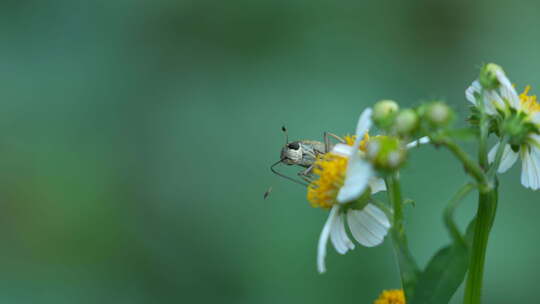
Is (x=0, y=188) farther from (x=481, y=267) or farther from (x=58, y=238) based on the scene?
(x=481, y=267)

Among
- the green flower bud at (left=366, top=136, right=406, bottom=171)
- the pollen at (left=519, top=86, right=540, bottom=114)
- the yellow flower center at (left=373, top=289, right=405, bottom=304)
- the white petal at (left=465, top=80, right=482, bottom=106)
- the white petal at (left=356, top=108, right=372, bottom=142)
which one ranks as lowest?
the yellow flower center at (left=373, top=289, right=405, bottom=304)

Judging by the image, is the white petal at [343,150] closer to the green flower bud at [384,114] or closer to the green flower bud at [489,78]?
the green flower bud at [384,114]

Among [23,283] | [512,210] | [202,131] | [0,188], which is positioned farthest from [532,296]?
[0,188]

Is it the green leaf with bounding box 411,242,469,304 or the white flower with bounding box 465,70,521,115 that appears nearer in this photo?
the green leaf with bounding box 411,242,469,304

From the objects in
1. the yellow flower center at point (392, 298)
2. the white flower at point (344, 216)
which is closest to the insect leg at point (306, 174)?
the white flower at point (344, 216)

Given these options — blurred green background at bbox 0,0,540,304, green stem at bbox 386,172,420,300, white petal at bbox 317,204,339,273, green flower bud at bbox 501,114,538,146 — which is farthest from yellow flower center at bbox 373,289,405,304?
blurred green background at bbox 0,0,540,304

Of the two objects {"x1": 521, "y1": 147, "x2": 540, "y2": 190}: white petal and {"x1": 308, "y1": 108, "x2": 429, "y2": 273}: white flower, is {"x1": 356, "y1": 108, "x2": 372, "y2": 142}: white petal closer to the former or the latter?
{"x1": 308, "y1": 108, "x2": 429, "y2": 273}: white flower
